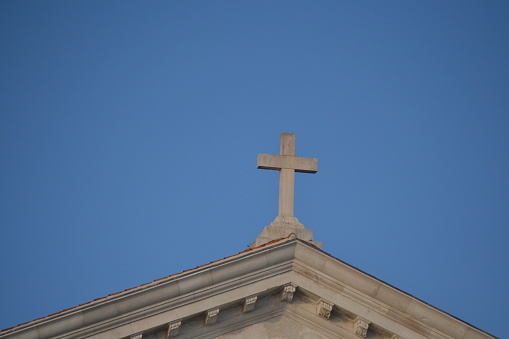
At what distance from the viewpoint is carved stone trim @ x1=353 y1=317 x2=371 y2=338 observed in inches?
993

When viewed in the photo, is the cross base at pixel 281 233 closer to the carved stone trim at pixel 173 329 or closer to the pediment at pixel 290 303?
the pediment at pixel 290 303

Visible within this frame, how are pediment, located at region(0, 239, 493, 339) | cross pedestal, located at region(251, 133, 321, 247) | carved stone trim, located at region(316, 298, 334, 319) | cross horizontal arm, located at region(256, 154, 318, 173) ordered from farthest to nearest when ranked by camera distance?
cross horizontal arm, located at region(256, 154, 318, 173)
cross pedestal, located at region(251, 133, 321, 247)
carved stone trim, located at region(316, 298, 334, 319)
pediment, located at region(0, 239, 493, 339)

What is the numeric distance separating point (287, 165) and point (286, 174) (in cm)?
18

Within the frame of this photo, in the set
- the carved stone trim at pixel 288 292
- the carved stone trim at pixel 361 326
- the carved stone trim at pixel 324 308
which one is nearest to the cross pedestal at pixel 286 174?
the carved stone trim at pixel 288 292

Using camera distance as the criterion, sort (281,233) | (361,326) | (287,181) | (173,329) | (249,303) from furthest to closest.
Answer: (287,181) → (281,233) → (361,326) → (249,303) → (173,329)

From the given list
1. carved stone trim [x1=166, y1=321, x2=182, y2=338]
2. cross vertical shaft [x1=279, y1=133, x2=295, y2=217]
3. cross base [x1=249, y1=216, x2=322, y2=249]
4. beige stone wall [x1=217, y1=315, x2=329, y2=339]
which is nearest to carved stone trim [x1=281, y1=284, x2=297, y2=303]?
beige stone wall [x1=217, y1=315, x2=329, y2=339]

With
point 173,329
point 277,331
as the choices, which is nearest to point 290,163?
point 277,331

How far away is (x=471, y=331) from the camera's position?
2547 centimetres

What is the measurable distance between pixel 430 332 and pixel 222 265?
4.02 metres

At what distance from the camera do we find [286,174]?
27.9 m

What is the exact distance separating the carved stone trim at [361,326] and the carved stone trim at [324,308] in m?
0.53

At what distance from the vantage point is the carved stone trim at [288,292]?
25234mm

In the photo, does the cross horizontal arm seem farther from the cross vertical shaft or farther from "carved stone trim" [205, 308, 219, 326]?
"carved stone trim" [205, 308, 219, 326]

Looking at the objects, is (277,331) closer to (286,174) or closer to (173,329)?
(173,329)
